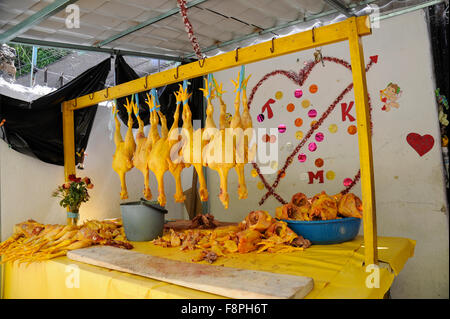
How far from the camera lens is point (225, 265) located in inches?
87.6

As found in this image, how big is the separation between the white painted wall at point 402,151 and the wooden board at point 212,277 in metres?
2.53

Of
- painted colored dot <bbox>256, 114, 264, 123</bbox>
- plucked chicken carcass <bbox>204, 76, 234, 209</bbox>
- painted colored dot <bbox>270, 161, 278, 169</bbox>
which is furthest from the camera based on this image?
painted colored dot <bbox>256, 114, 264, 123</bbox>

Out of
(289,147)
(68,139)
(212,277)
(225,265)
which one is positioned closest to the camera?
(212,277)

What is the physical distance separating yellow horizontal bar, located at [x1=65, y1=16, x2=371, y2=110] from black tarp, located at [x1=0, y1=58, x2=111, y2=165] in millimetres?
772

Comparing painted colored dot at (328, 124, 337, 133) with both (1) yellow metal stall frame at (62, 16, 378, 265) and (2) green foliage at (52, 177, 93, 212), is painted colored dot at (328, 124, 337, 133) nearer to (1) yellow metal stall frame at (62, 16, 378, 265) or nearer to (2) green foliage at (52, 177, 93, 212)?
(1) yellow metal stall frame at (62, 16, 378, 265)

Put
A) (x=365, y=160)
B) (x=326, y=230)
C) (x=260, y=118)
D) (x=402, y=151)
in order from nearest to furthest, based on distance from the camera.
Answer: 1. (x=365, y=160)
2. (x=326, y=230)
3. (x=402, y=151)
4. (x=260, y=118)

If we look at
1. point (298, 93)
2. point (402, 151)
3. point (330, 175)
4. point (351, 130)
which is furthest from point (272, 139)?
point (402, 151)

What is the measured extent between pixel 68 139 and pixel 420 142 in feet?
13.0

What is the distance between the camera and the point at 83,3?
297 cm

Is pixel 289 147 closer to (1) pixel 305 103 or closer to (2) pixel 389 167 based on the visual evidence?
(1) pixel 305 103

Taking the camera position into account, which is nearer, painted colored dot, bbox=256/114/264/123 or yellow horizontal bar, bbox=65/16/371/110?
yellow horizontal bar, bbox=65/16/371/110

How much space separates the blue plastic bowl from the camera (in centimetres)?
261

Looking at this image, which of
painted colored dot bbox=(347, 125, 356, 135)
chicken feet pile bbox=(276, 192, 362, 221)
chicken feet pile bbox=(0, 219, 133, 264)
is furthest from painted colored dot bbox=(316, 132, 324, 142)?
chicken feet pile bbox=(0, 219, 133, 264)
